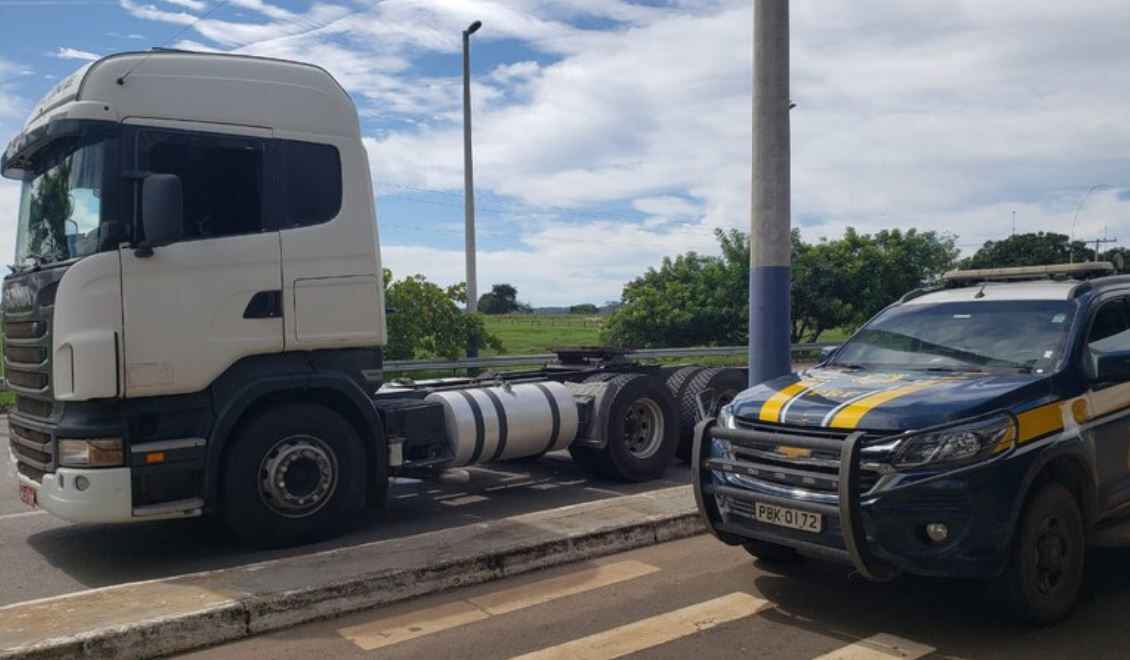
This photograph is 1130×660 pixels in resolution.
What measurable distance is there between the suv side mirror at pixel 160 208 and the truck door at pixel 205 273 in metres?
0.17

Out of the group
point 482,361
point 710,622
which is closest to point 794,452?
point 710,622

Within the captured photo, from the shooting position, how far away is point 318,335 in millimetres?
7012

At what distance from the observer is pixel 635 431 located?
970 centimetres

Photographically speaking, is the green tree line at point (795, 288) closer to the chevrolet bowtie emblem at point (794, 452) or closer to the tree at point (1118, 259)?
the tree at point (1118, 259)

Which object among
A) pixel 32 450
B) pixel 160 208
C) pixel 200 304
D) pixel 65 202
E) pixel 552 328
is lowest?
pixel 32 450

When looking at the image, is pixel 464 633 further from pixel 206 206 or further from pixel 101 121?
pixel 101 121

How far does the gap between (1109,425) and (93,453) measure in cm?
623

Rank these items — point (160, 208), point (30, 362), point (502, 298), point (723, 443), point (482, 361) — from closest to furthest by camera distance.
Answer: point (723, 443), point (160, 208), point (30, 362), point (482, 361), point (502, 298)

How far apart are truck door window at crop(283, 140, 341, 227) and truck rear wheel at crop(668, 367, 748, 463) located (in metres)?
4.50

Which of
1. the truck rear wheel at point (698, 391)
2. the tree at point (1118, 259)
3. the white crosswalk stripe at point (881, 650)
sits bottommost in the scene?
the white crosswalk stripe at point (881, 650)

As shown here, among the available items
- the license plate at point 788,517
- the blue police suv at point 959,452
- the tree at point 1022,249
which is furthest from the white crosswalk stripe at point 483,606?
the tree at point 1022,249

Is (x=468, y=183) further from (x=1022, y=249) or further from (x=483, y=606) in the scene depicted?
(x=1022, y=249)

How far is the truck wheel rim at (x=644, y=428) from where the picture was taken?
31.6ft

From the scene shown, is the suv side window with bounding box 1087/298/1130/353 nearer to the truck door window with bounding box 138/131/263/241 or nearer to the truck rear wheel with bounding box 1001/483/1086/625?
the truck rear wheel with bounding box 1001/483/1086/625
